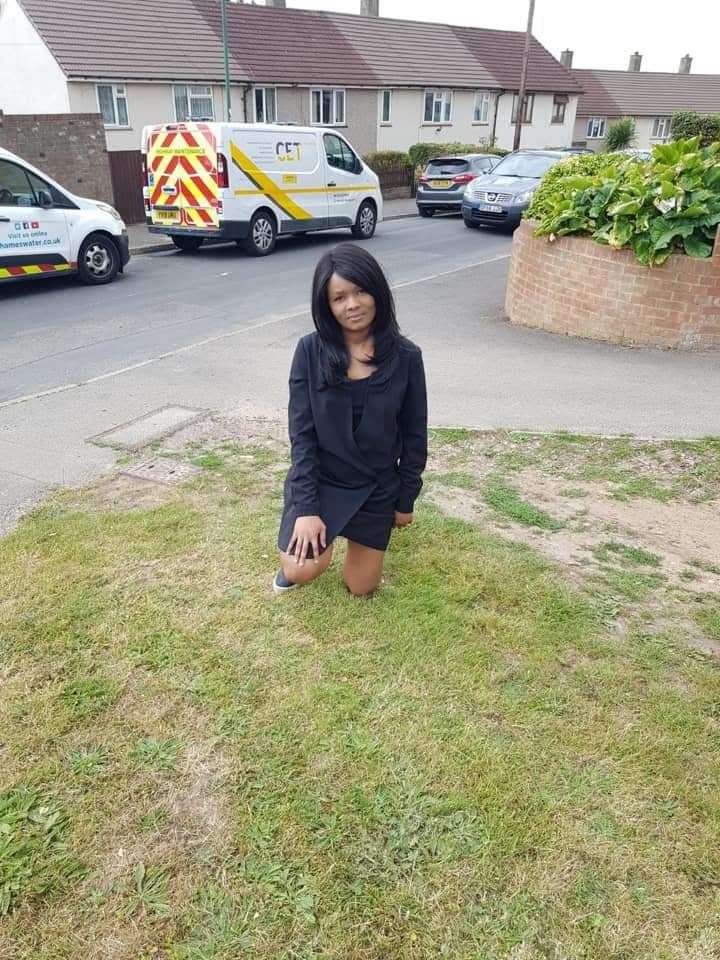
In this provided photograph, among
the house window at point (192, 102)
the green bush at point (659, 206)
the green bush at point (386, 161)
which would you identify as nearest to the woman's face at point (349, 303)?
the green bush at point (659, 206)

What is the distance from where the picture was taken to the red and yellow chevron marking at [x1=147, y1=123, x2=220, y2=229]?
1230 cm

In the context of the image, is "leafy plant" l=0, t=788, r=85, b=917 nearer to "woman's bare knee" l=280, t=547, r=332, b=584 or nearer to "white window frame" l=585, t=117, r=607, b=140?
"woman's bare knee" l=280, t=547, r=332, b=584

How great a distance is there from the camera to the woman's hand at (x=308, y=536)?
2.91 m

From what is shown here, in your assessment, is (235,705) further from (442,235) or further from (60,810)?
(442,235)

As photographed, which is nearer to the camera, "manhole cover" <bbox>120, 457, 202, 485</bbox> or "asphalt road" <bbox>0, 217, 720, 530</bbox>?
"manhole cover" <bbox>120, 457, 202, 485</bbox>

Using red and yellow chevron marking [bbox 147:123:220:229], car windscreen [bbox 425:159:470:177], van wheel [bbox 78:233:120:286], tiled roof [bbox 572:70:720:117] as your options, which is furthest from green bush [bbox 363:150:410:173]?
tiled roof [bbox 572:70:720:117]

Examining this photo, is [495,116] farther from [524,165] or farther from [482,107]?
[524,165]

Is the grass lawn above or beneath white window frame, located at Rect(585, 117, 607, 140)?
beneath

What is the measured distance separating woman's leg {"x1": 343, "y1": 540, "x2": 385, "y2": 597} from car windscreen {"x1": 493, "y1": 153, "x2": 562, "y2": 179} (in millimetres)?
15267

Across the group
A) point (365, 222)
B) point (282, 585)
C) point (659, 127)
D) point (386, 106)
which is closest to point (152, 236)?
point (365, 222)

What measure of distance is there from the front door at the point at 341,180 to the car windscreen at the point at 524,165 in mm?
3578

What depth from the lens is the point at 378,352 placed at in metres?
2.82

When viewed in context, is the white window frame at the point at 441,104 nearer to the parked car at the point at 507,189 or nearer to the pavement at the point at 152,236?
the pavement at the point at 152,236

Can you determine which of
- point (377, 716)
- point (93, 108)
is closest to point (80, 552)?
point (377, 716)
